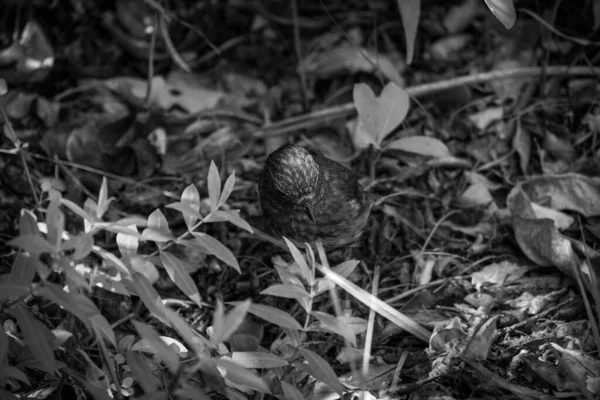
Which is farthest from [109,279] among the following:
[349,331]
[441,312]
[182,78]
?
[182,78]

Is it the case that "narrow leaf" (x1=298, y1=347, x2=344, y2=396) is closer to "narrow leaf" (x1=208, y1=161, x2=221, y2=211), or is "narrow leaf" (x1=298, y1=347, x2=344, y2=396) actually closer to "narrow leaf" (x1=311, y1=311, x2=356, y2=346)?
"narrow leaf" (x1=311, y1=311, x2=356, y2=346)

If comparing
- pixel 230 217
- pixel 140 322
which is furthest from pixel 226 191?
pixel 140 322

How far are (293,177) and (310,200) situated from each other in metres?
0.22

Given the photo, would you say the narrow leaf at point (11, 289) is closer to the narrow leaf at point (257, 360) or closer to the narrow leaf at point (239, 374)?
the narrow leaf at point (239, 374)

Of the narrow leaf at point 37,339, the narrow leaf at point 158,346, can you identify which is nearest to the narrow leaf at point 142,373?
the narrow leaf at point 158,346

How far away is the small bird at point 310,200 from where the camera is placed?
4082 millimetres

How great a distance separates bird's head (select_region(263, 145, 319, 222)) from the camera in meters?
4.06

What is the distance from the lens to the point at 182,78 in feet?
18.5

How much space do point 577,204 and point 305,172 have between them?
1945mm

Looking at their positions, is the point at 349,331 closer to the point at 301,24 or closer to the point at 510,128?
the point at 510,128

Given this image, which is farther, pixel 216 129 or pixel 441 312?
pixel 216 129

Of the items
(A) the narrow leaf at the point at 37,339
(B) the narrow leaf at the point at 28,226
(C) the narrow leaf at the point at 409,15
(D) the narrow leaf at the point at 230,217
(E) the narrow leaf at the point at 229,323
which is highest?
(C) the narrow leaf at the point at 409,15

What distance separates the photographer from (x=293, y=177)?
405 cm

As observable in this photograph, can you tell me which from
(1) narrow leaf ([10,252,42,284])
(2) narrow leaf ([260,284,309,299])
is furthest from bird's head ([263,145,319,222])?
(1) narrow leaf ([10,252,42,284])
